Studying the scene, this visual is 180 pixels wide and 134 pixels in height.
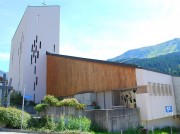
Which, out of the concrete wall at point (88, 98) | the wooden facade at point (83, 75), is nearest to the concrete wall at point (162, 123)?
the wooden facade at point (83, 75)

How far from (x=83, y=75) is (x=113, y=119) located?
35.6 feet

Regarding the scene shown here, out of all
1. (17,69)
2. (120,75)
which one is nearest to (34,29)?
(17,69)

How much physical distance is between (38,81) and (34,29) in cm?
844

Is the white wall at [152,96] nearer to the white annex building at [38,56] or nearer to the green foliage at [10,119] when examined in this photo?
the white annex building at [38,56]

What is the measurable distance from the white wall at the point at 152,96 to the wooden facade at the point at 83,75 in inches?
42.5

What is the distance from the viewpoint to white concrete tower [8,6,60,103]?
40750mm

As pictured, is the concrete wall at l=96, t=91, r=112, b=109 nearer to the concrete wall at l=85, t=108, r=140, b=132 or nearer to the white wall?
the white wall

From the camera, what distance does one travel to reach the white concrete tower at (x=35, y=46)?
40.8m

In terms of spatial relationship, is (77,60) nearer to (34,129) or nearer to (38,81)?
(38,81)

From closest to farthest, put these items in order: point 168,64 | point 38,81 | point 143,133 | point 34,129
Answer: point 34,129 < point 143,133 < point 38,81 < point 168,64

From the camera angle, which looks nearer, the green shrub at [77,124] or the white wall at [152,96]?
the green shrub at [77,124]

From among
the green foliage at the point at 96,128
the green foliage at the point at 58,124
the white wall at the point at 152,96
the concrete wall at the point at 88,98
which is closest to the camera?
the green foliage at the point at 58,124

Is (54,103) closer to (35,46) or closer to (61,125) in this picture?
(61,125)

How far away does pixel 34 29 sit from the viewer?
42.3 metres
